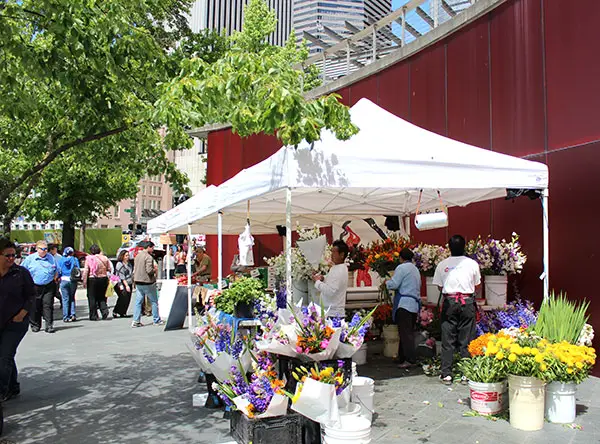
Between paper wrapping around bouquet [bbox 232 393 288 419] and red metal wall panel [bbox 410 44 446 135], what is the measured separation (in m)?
7.05

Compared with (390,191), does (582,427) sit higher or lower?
lower

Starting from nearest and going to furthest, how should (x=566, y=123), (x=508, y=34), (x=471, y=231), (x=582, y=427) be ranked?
(x=582, y=427)
(x=566, y=123)
(x=508, y=34)
(x=471, y=231)

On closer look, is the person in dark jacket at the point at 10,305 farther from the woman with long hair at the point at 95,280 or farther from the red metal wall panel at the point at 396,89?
the red metal wall panel at the point at 396,89

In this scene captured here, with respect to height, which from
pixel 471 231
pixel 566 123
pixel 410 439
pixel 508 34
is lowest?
pixel 410 439

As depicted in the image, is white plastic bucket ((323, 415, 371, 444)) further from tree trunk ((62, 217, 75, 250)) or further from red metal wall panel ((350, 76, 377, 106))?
tree trunk ((62, 217, 75, 250))

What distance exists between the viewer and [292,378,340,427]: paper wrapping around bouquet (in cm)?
391

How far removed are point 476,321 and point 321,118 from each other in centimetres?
352

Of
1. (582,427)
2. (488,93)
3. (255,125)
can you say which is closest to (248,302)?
(255,125)

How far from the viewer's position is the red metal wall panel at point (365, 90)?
12242mm

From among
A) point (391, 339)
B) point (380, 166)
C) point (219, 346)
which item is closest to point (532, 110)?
point (380, 166)

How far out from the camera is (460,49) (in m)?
9.49

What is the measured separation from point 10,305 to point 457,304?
4.78 meters

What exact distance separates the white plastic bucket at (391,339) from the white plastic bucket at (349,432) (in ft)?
11.4

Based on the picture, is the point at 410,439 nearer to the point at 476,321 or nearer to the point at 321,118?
the point at 476,321
